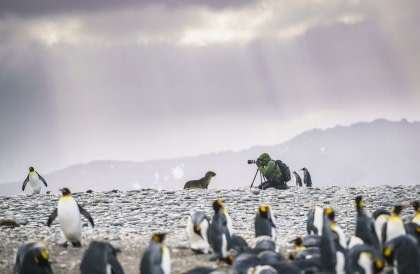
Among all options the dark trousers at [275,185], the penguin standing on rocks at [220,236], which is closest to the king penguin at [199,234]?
the penguin standing on rocks at [220,236]

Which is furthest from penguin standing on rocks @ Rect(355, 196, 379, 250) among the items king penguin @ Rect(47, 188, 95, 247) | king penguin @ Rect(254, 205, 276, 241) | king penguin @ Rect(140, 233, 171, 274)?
king penguin @ Rect(47, 188, 95, 247)

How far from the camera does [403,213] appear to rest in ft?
50.0

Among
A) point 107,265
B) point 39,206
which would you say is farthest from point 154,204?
point 107,265

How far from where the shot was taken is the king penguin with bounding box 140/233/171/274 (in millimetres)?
6957

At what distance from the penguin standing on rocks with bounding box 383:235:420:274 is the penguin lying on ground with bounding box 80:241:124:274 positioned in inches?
129

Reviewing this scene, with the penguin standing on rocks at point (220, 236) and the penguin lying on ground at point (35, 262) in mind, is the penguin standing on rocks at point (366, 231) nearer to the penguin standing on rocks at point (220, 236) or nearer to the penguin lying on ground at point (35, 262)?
the penguin standing on rocks at point (220, 236)

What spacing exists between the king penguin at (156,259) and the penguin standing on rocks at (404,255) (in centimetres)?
269

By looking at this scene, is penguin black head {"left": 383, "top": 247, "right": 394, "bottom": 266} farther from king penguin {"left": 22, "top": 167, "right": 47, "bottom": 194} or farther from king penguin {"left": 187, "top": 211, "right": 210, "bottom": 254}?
king penguin {"left": 22, "top": 167, "right": 47, "bottom": 194}

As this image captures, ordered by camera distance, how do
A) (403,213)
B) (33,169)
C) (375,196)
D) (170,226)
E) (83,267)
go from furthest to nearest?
1. (33,169)
2. (375,196)
3. (403,213)
4. (170,226)
5. (83,267)

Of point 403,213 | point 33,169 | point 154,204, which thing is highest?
point 33,169

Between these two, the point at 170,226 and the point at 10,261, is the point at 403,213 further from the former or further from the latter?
the point at 10,261

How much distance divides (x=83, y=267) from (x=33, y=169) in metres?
13.8

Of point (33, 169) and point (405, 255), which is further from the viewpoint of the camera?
point (33, 169)

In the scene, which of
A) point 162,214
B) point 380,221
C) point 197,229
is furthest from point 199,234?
point 162,214
